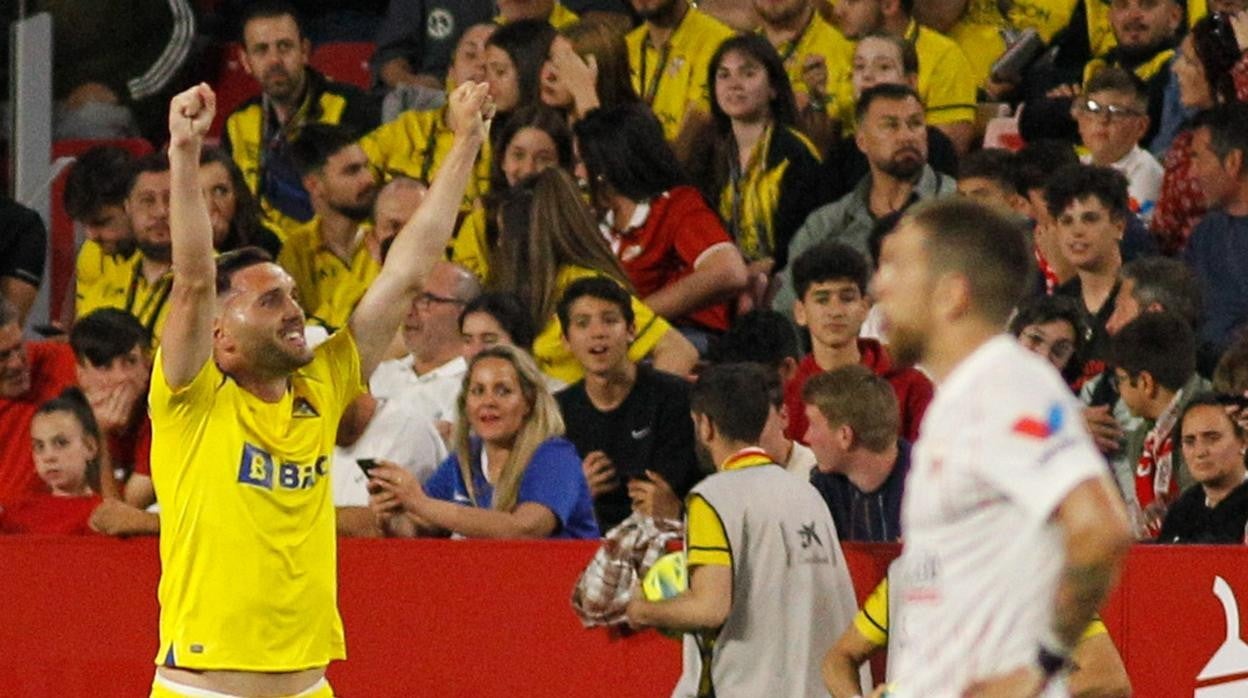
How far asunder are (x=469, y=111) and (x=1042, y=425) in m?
3.01

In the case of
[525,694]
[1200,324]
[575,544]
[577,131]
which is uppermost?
[577,131]

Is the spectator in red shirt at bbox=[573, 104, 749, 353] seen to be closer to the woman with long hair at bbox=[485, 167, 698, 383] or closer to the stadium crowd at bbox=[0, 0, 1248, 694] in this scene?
the stadium crowd at bbox=[0, 0, 1248, 694]

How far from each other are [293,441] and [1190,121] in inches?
211

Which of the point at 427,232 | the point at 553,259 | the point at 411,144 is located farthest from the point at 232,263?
the point at 411,144

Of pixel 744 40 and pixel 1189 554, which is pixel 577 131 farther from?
pixel 1189 554

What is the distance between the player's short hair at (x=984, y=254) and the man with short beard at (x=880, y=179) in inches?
233

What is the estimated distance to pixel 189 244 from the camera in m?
6.44

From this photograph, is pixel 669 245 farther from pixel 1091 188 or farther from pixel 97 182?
pixel 97 182

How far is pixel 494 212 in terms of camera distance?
1085cm

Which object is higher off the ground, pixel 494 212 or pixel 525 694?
pixel 494 212

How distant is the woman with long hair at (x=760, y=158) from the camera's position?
11.1 metres

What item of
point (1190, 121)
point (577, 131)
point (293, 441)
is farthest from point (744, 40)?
point (293, 441)

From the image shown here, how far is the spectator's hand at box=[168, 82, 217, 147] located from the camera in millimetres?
6332

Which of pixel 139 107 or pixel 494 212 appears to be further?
pixel 139 107
